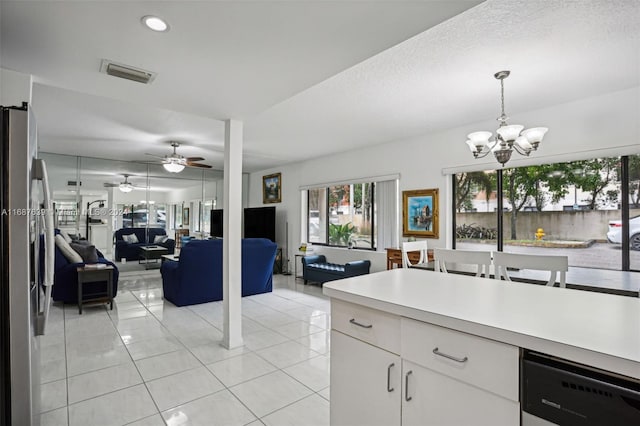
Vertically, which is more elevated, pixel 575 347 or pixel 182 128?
pixel 182 128

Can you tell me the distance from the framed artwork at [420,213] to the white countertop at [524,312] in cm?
300

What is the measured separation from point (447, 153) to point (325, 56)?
3.08 metres

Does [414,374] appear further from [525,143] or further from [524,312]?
[525,143]

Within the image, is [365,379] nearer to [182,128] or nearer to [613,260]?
[613,260]

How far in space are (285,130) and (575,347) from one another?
427cm

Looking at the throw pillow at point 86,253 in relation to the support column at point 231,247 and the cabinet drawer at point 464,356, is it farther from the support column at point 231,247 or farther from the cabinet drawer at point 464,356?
the cabinet drawer at point 464,356

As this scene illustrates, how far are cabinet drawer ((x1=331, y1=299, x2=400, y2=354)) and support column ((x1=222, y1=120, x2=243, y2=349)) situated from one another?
6.01 feet

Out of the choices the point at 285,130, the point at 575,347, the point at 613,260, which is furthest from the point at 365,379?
the point at 285,130

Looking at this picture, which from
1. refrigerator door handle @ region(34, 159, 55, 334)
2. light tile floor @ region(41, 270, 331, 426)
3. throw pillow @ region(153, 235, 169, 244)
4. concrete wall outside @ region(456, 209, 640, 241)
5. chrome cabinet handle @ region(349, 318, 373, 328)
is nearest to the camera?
chrome cabinet handle @ region(349, 318, 373, 328)

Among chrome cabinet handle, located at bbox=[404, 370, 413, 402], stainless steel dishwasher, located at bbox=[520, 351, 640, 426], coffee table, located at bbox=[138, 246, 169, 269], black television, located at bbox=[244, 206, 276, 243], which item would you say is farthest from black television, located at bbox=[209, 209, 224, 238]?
stainless steel dishwasher, located at bbox=[520, 351, 640, 426]

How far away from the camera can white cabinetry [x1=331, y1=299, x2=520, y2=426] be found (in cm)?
98

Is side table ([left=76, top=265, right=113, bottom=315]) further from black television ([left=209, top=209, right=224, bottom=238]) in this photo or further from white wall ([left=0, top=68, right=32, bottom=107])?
black television ([left=209, top=209, right=224, bottom=238])

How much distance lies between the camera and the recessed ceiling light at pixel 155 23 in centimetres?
160

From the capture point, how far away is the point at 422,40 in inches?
89.3
